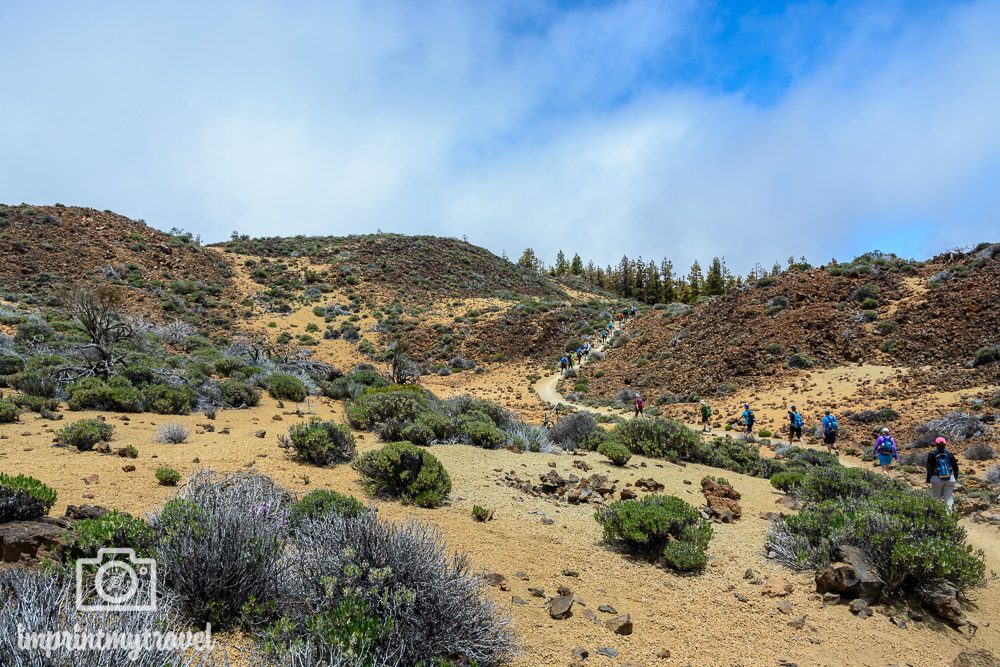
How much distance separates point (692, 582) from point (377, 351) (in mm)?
32034

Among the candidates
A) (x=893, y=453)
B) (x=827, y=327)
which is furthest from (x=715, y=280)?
(x=893, y=453)

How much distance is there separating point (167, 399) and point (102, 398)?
118 cm

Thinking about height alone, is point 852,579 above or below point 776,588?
above

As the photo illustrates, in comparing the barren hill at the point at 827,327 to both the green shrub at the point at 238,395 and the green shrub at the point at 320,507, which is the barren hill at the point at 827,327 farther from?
the green shrub at the point at 320,507

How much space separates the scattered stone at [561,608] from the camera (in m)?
4.64

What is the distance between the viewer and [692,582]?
561 centimetres

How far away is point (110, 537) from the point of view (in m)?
3.74

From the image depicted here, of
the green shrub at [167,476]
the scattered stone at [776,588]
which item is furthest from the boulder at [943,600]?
the green shrub at [167,476]

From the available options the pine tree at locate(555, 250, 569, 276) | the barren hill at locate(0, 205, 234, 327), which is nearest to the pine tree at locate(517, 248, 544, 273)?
the pine tree at locate(555, 250, 569, 276)

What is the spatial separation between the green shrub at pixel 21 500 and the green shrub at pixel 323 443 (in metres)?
3.77

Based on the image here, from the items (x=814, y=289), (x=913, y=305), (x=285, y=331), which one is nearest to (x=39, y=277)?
(x=285, y=331)

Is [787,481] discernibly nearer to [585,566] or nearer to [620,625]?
[585,566]

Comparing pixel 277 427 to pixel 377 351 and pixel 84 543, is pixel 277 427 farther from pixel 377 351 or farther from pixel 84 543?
pixel 377 351

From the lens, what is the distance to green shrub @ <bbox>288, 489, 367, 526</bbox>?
5.10m
